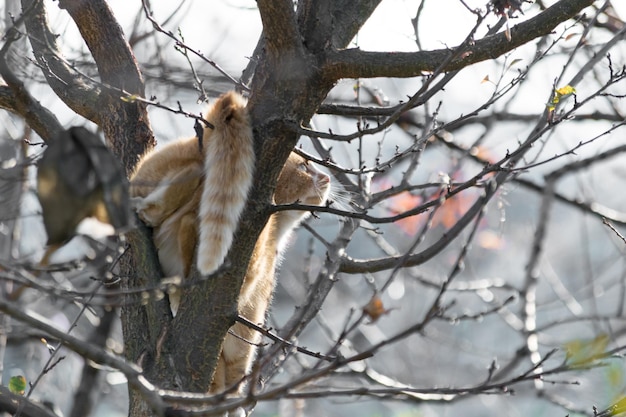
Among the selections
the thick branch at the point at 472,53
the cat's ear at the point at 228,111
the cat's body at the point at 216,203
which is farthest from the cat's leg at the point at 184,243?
the thick branch at the point at 472,53

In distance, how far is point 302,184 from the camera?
437 cm

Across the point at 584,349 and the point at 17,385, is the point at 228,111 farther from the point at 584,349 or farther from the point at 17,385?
the point at 584,349

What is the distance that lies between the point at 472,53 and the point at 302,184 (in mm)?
1832

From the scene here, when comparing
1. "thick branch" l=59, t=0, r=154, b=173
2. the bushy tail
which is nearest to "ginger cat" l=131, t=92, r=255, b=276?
the bushy tail

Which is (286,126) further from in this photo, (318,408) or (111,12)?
(318,408)

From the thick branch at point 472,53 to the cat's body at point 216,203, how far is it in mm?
574

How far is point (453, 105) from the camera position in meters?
9.19

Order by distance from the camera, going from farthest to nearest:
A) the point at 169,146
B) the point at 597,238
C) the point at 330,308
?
the point at 597,238 → the point at 330,308 → the point at 169,146

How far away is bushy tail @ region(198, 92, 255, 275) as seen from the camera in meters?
2.93

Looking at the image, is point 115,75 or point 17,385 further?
point 115,75

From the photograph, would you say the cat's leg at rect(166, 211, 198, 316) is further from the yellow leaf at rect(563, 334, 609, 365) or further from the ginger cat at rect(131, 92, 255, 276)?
the yellow leaf at rect(563, 334, 609, 365)

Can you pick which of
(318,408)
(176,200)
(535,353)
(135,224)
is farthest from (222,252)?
(318,408)

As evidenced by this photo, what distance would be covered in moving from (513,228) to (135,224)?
41.2 ft

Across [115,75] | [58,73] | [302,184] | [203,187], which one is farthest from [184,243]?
[302,184]
